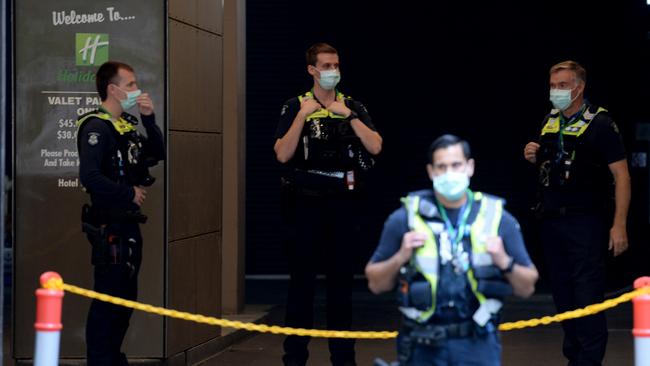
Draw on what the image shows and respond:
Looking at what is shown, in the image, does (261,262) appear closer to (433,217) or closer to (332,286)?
(332,286)

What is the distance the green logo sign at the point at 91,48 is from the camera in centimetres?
1059

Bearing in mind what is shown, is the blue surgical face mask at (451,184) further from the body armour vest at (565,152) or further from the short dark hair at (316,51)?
the body armour vest at (565,152)

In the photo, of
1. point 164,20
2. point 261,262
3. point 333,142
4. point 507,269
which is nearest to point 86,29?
point 164,20

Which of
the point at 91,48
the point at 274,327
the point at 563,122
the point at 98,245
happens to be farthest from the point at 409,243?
the point at 91,48

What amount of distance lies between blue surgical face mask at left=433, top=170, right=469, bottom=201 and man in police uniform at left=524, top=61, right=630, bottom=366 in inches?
130

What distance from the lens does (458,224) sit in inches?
270

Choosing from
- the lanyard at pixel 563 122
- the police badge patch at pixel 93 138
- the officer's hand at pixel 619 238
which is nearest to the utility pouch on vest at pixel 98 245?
the police badge patch at pixel 93 138

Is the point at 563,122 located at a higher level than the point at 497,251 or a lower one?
higher

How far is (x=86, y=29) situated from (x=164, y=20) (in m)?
0.56

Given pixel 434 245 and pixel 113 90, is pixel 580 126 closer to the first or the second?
pixel 113 90

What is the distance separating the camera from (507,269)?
673cm

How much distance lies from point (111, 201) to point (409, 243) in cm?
300

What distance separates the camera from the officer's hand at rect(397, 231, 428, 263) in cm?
666

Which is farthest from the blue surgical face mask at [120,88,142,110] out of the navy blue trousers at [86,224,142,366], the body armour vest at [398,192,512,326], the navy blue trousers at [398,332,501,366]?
the navy blue trousers at [398,332,501,366]
